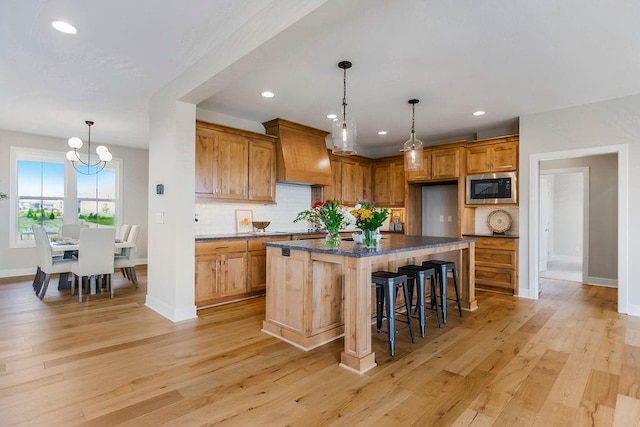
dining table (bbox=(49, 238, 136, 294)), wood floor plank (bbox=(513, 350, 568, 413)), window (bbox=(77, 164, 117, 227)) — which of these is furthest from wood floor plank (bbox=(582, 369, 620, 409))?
window (bbox=(77, 164, 117, 227))

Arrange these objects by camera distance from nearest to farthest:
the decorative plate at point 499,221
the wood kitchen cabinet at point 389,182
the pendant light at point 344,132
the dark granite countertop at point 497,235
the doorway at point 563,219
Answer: the pendant light at point 344,132 → the dark granite countertop at point 497,235 → the decorative plate at point 499,221 → the wood kitchen cabinet at point 389,182 → the doorway at point 563,219

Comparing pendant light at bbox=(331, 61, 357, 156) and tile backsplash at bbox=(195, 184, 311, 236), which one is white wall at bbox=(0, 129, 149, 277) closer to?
tile backsplash at bbox=(195, 184, 311, 236)

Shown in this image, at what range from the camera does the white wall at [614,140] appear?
408 cm

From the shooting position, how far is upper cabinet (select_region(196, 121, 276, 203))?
4484mm

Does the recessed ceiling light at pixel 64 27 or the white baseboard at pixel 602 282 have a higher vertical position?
the recessed ceiling light at pixel 64 27

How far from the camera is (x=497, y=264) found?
515 centimetres

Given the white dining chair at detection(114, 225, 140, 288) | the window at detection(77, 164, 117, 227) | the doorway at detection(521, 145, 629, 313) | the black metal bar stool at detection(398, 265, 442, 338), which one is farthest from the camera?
the window at detection(77, 164, 117, 227)

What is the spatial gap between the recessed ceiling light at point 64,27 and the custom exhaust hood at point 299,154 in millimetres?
2845

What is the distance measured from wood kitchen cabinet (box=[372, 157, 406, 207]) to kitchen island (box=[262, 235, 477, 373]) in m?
3.11

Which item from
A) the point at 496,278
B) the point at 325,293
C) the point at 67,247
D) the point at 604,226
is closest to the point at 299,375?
→ the point at 325,293

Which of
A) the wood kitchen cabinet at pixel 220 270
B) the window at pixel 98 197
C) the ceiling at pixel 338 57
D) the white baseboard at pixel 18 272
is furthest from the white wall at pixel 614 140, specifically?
the white baseboard at pixel 18 272

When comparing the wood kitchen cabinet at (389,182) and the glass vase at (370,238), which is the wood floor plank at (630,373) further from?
the wood kitchen cabinet at (389,182)

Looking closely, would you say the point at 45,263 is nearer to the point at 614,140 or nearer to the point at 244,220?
the point at 244,220

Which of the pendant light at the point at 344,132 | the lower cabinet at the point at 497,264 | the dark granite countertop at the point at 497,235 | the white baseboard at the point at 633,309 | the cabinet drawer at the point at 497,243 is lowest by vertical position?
the white baseboard at the point at 633,309
